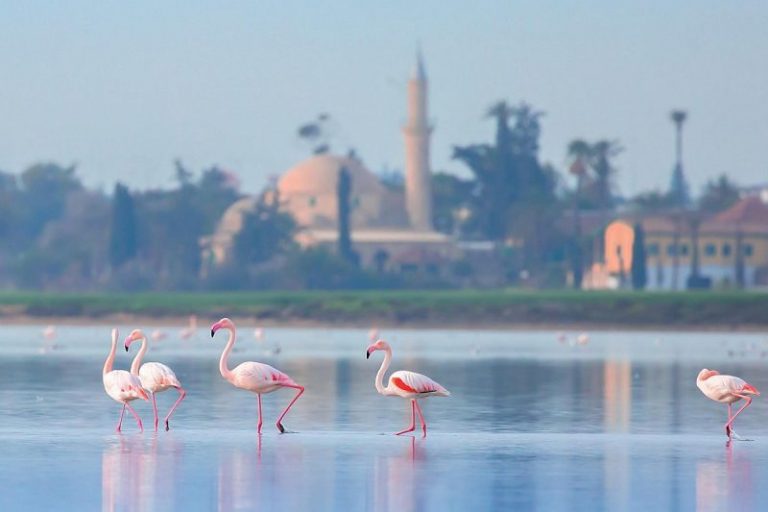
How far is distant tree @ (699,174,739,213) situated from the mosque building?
21380 millimetres

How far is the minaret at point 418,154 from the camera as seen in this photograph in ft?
420

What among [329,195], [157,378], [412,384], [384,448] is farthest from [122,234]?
[384,448]

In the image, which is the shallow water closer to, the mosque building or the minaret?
the mosque building

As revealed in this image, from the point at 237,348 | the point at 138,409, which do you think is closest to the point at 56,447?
the point at 138,409

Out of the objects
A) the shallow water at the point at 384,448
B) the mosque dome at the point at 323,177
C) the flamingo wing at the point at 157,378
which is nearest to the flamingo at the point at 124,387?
the flamingo wing at the point at 157,378

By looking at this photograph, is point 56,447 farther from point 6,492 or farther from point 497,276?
point 497,276

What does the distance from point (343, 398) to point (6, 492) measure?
13.4 m

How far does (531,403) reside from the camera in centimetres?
2844

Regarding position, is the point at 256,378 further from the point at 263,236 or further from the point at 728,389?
the point at 263,236

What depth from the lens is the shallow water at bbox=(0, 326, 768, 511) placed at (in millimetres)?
16094

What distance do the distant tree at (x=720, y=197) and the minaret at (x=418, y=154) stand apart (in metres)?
21.8

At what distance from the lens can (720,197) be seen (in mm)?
143000

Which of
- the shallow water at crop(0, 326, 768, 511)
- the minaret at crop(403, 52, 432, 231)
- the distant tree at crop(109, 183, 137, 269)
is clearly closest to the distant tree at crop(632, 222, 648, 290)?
the minaret at crop(403, 52, 432, 231)

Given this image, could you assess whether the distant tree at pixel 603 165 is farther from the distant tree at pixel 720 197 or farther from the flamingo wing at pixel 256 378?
the flamingo wing at pixel 256 378
